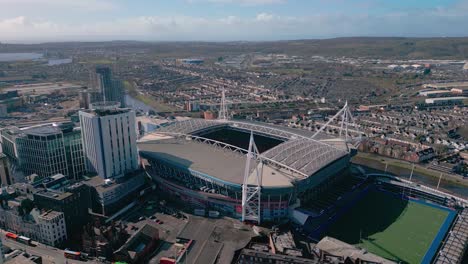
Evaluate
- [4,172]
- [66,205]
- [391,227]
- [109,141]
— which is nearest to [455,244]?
[391,227]

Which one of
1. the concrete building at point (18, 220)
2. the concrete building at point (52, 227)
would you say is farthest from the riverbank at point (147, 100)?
the concrete building at point (52, 227)

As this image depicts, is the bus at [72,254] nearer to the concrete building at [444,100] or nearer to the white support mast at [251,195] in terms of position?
the white support mast at [251,195]

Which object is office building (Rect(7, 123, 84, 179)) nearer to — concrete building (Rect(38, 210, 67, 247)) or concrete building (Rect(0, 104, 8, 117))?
concrete building (Rect(38, 210, 67, 247))

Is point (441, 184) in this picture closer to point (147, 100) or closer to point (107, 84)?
point (107, 84)

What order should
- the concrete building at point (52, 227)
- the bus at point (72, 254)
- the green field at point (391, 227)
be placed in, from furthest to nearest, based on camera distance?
the green field at point (391, 227) → the concrete building at point (52, 227) → the bus at point (72, 254)

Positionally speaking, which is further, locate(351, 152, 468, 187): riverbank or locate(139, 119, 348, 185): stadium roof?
locate(351, 152, 468, 187): riverbank

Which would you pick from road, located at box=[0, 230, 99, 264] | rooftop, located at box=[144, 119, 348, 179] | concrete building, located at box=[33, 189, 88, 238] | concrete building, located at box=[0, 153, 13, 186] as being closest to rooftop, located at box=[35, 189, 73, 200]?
concrete building, located at box=[33, 189, 88, 238]
